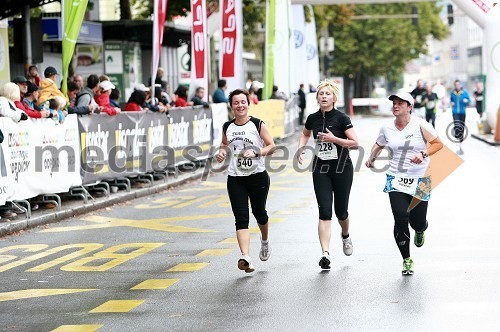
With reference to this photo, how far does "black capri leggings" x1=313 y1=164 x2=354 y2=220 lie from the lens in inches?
428

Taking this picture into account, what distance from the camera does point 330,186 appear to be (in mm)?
10945

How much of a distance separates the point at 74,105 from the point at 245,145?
331 inches

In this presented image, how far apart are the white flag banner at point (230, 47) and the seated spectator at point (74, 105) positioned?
9088mm

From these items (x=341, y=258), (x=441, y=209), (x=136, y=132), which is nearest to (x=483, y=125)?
(x=136, y=132)

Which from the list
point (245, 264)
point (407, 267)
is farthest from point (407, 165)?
point (245, 264)

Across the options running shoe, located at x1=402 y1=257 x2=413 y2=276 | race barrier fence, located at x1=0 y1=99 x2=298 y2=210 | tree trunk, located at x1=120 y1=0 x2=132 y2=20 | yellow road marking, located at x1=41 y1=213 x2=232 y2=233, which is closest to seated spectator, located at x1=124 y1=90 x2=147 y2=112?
race barrier fence, located at x1=0 y1=99 x2=298 y2=210

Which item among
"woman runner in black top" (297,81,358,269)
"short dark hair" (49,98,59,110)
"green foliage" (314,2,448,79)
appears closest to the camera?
"woman runner in black top" (297,81,358,269)

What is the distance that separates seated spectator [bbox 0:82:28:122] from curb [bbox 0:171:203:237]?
1350mm

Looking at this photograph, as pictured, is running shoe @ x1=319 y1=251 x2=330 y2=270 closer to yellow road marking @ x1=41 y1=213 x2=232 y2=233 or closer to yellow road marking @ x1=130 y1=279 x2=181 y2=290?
yellow road marking @ x1=130 y1=279 x2=181 y2=290

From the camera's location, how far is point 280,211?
16.0 m

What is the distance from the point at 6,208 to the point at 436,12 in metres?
70.6

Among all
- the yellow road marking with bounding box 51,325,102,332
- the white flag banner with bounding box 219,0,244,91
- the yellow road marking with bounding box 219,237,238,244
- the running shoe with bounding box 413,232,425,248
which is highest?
the white flag banner with bounding box 219,0,244,91

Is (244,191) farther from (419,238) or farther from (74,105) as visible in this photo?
(74,105)

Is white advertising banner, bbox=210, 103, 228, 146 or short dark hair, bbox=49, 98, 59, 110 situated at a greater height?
short dark hair, bbox=49, 98, 59, 110
